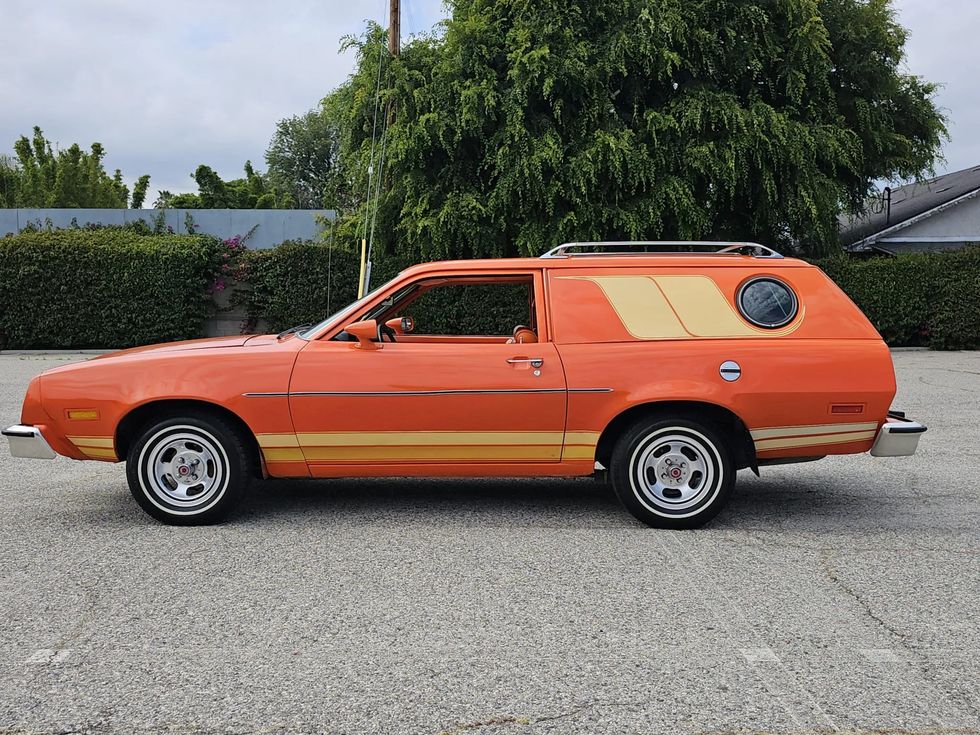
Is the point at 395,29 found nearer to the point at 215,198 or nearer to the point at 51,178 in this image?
the point at 51,178

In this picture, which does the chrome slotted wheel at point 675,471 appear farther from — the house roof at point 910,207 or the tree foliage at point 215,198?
the tree foliage at point 215,198

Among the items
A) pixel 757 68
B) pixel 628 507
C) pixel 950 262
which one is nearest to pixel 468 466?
pixel 628 507

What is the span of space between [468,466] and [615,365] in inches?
42.8

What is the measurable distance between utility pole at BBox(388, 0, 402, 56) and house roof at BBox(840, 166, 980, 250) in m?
12.1

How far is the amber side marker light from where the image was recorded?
5.51 meters

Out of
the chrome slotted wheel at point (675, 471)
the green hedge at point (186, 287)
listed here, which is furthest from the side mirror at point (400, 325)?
the green hedge at point (186, 287)

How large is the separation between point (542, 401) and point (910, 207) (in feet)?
91.8

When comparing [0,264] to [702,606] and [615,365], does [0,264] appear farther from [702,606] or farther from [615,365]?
[702,606]

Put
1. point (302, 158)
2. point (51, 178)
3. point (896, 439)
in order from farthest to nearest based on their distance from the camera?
point (302, 158), point (51, 178), point (896, 439)

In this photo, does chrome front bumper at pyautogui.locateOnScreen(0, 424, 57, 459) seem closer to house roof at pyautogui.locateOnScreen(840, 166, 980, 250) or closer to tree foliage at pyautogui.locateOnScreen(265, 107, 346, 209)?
house roof at pyautogui.locateOnScreen(840, 166, 980, 250)

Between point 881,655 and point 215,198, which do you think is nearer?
point 881,655

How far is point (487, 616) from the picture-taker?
4.03m

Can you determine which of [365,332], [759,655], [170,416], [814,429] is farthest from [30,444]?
[814,429]

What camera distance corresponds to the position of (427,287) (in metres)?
5.89
